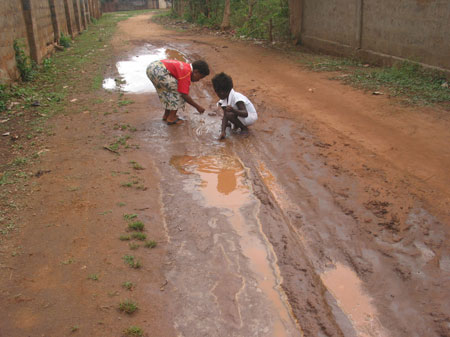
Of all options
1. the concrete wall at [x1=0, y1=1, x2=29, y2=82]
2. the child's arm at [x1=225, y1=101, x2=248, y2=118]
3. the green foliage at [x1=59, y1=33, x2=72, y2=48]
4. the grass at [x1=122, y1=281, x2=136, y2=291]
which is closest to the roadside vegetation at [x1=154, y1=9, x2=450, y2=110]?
the child's arm at [x1=225, y1=101, x2=248, y2=118]

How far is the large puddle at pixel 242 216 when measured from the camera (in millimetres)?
2444

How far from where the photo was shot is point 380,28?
859 cm

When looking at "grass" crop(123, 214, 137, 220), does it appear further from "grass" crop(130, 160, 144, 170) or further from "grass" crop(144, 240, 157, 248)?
"grass" crop(130, 160, 144, 170)

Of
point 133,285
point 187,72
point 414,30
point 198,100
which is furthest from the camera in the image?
point 414,30

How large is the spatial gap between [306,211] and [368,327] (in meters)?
1.28

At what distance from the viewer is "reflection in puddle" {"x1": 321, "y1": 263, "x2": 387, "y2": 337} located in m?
2.32

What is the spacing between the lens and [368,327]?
2328mm

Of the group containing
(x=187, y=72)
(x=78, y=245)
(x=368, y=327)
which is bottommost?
(x=368, y=327)

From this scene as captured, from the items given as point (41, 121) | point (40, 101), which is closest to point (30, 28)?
point (40, 101)

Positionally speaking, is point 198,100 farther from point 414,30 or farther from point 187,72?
point 414,30

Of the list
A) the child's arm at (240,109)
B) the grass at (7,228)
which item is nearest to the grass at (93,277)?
the grass at (7,228)

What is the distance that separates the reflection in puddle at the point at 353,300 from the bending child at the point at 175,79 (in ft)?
10.5

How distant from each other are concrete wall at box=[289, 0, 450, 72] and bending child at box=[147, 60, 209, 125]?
466cm

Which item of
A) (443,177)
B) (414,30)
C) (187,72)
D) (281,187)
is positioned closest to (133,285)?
(281,187)
